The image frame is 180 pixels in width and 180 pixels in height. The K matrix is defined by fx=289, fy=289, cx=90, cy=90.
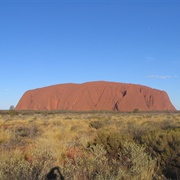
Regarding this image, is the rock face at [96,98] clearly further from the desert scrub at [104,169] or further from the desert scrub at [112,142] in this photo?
the desert scrub at [104,169]

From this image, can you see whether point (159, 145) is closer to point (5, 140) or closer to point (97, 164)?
point (97, 164)

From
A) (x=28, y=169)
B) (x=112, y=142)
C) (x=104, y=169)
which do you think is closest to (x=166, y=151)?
(x=112, y=142)

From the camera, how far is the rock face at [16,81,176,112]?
10419cm

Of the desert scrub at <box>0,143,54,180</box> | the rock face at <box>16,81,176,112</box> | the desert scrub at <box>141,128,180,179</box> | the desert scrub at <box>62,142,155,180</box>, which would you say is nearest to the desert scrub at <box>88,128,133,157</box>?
the desert scrub at <box>141,128,180,179</box>

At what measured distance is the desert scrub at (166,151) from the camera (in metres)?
6.27

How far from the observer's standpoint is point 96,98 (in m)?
110

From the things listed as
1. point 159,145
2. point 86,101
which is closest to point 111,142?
point 159,145

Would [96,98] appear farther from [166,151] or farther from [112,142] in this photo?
[166,151]

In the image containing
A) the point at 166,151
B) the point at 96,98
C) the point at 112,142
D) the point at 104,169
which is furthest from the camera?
the point at 96,98

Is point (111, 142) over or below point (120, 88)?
below

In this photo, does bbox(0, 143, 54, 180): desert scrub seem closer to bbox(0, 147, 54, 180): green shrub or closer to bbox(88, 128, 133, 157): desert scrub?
bbox(0, 147, 54, 180): green shrub

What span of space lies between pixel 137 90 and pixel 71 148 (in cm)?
10376

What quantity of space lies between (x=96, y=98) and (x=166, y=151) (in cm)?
10340

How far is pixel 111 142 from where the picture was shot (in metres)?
7.39
